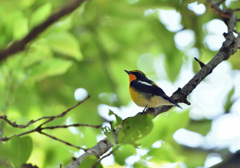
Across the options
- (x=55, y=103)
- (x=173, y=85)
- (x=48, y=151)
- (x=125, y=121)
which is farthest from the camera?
(x=55, y=103)

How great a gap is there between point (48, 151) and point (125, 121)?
4.06ft

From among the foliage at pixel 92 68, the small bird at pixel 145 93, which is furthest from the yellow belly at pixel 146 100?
the foliage at pixel 92 68

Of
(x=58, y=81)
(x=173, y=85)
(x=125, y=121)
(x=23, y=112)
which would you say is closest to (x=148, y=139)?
(x=125, y=121)

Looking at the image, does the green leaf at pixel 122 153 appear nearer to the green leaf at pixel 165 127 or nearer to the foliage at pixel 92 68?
the foliage at pixel 92 68

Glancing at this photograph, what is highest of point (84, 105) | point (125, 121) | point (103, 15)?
point (103, 15)

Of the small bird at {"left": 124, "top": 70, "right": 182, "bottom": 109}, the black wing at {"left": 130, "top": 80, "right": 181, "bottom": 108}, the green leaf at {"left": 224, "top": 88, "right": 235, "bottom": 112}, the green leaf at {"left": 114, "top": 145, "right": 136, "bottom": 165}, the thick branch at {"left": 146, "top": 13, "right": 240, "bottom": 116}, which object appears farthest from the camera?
the green leaf at {"left": 224, "top": 88, "right": 235, "bottom": 112}

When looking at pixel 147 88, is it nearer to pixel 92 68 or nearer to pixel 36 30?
pixel 92 68

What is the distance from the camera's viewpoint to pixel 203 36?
3.67 metres

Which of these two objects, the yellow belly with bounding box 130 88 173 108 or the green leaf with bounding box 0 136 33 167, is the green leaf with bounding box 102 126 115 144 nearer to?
the green leaf with bounding box 0 136 33 167

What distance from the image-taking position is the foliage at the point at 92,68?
1899mm

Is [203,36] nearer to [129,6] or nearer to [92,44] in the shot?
[129,6]

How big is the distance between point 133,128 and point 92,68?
341 centimetres

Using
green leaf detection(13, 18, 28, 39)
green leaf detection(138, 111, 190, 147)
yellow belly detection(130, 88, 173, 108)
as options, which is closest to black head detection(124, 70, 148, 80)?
yellow belly detection(130, 88, 173, 108)

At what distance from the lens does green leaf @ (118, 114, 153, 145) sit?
4.01ft
